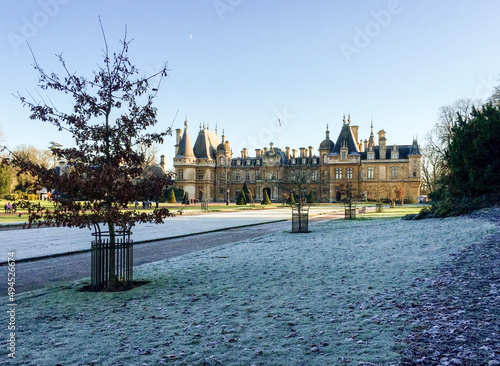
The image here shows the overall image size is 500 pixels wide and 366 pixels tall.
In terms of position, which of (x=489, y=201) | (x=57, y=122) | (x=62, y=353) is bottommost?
(x=62, y=353)

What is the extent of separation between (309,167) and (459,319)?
67499 millimetres

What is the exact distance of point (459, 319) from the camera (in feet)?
15.3

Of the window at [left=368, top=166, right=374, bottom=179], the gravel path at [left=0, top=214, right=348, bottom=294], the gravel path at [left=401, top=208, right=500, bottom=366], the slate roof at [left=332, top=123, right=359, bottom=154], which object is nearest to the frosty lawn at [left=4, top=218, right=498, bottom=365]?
the gravel path at [left=401, top=208, right=500, bottom=366]

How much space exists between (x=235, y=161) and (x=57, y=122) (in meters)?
71.7

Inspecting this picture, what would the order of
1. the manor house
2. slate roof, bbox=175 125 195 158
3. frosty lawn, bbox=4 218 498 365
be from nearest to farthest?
1. frosty lawn, bbox=4 218 498 365
2. the manor house
3. slate roof, bbox=175 125 195 158

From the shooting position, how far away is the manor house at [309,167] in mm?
65250

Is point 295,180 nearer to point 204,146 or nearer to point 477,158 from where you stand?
point 477,158

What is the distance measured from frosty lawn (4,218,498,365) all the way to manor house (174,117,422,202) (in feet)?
169

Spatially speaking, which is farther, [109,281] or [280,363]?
[109,281]

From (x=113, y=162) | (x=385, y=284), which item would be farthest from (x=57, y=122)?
(x=385, y=284)

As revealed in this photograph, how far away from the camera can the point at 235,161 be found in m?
78.8

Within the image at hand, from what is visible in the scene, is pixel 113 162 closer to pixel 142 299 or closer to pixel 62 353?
pixel 142 299

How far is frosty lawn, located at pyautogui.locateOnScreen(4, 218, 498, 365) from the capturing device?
4109mm

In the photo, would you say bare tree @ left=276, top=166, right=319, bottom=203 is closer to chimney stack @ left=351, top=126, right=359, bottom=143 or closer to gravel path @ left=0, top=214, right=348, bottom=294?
chimney stack @ left=351, top=126, right=359, bottom=143
